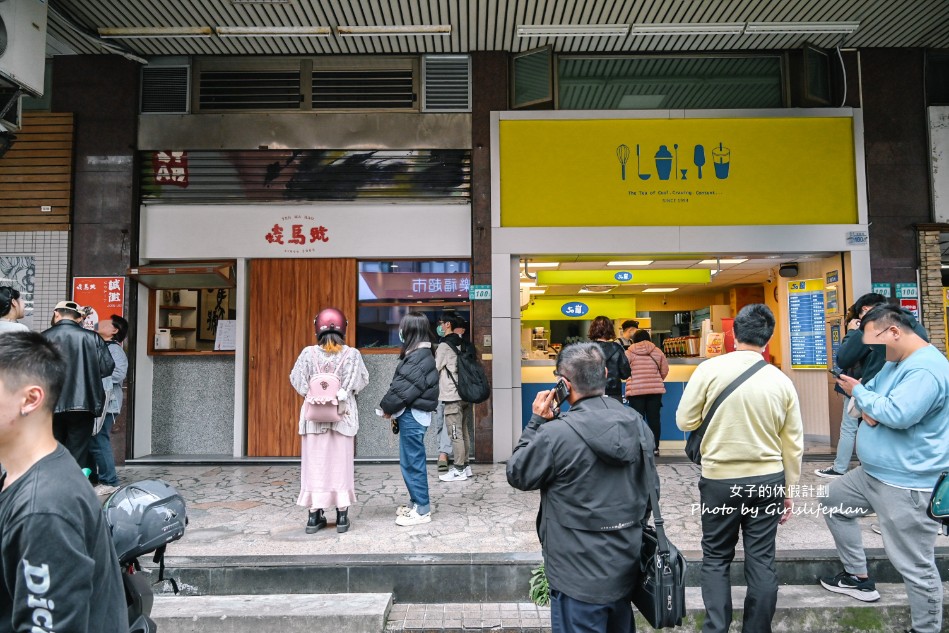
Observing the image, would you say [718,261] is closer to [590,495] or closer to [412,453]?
[412,453]

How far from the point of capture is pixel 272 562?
165 inches

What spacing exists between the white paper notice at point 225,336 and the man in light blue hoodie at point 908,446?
7.05 metres

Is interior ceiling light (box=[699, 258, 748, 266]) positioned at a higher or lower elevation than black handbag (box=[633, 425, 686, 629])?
higher

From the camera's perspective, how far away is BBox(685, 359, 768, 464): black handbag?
121 inches

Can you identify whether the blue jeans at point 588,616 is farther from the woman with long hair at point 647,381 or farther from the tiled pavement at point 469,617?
the woman with long hair at point 647,381

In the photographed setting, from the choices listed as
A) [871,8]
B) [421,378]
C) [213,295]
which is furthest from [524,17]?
[213,295]

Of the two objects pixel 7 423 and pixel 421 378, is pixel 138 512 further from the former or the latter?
pixel 421 378

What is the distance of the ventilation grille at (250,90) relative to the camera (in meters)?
7.87

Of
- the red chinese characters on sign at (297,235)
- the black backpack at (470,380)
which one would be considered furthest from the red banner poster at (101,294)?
the black backpack at (470,380)

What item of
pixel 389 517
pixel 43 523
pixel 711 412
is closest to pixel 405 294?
pixel 389 517

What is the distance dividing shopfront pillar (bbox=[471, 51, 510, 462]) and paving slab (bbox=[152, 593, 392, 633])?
3.64 meters

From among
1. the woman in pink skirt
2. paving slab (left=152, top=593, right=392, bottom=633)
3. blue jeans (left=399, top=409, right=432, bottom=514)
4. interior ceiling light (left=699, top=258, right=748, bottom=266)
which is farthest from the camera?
interior ceiling light (left=699, top=258, right=748, bottom=266)

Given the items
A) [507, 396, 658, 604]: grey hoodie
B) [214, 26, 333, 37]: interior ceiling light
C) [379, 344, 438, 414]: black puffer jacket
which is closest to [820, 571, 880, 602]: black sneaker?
[507, 396, 658, 604]: grey hoodie

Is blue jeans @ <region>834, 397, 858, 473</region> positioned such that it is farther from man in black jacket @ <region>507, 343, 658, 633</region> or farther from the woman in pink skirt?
the woman in pink skirt
